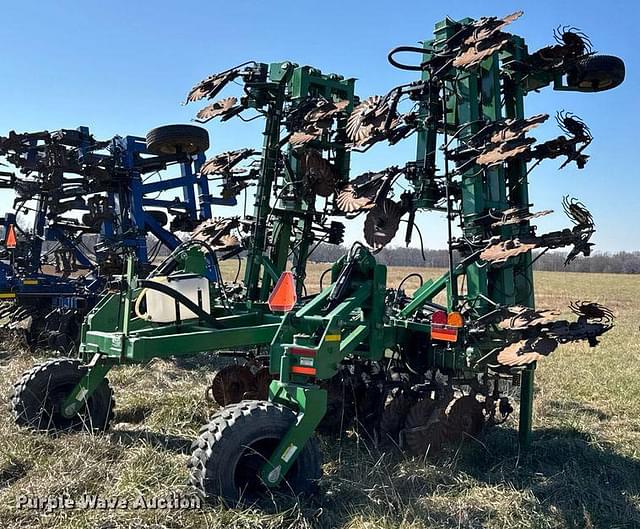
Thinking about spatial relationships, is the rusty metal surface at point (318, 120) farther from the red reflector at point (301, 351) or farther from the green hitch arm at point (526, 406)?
the green hitch arm at point (526, 406)

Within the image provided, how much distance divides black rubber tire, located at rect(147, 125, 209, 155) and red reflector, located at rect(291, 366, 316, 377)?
16.0ft

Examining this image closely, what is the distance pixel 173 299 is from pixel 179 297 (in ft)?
0.58

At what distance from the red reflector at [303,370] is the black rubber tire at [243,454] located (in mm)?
310

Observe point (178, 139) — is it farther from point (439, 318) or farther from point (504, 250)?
point (504, 250)

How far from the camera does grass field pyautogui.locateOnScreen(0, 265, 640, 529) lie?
3.93 m

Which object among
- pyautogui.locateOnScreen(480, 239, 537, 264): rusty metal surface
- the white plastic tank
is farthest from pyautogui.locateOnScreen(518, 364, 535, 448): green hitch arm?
the white plastic tank

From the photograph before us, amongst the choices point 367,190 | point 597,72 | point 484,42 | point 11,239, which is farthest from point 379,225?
point 11,239

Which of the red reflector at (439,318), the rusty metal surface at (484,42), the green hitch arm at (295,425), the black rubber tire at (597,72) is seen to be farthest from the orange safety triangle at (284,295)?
the black rubber tire at (597,72)

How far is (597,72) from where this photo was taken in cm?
578

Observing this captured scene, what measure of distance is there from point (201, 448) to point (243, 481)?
0.38 m

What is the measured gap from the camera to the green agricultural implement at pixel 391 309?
449 cm

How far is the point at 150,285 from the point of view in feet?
15.2

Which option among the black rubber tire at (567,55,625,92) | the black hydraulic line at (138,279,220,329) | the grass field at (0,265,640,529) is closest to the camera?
the grass field at (0,265,640,529)

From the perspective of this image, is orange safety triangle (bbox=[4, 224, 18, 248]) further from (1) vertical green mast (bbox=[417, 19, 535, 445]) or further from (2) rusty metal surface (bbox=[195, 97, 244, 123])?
(1) vertical green mast (bbox=[417, 19, 535, 445])
